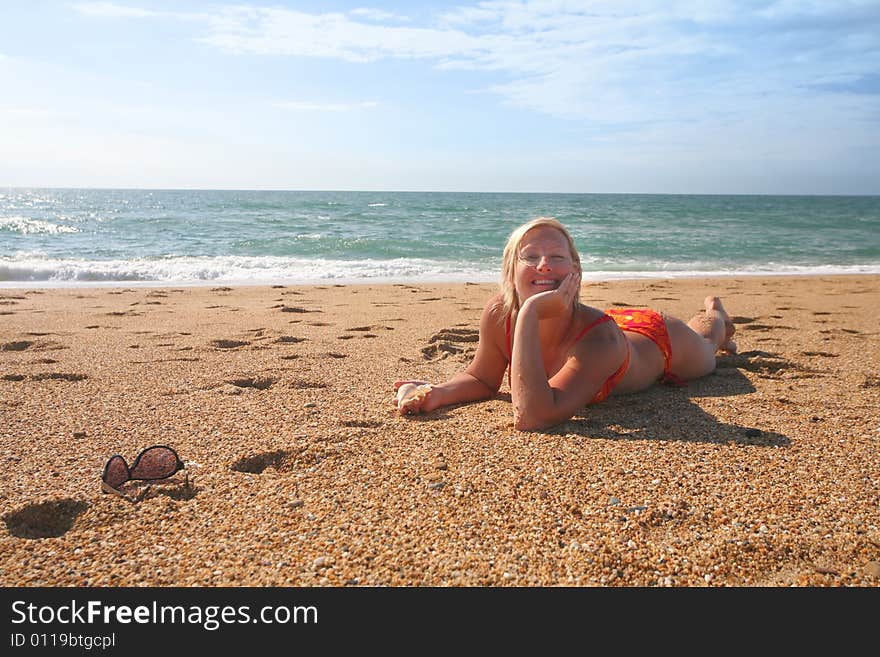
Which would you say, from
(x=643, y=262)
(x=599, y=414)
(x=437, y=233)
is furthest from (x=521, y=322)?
(x=437, y=233)

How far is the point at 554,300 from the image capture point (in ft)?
9.02

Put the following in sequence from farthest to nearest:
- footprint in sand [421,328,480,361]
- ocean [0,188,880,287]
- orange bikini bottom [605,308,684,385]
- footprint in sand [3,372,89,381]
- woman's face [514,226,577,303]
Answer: ocean [0,188,880,287]
footprint in sand [421,328,480,361]
footprint in sand [3,372,89,381]
orange bikini bottom [605,308,684,385]
woman's face [514,226,577,303]

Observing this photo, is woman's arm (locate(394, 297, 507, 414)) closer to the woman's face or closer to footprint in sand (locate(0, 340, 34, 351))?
the woman's face

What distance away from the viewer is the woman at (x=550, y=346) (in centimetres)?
273

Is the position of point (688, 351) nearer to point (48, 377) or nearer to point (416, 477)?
point (416, 477)

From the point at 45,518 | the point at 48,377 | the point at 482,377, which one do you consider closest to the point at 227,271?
the point at 48,377

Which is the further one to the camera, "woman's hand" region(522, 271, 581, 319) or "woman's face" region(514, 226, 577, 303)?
"woman's face" region(514, 226, 577, 303)

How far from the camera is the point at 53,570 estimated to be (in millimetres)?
1696

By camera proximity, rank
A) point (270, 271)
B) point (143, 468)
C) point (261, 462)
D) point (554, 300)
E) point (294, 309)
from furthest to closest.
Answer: point (270, 271) < point (294, 309) < point (554, 300) < point (261, 462) < point (143, 468)

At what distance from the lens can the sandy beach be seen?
5.59 feet

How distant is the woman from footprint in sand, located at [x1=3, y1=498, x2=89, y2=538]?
1470mm

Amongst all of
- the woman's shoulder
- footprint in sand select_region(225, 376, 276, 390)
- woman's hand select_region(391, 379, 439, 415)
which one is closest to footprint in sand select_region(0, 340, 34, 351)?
footprint in sand select_region(225, 376, 276, 390)

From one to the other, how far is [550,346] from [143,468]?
74.6 inches

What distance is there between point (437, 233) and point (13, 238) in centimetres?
1357
